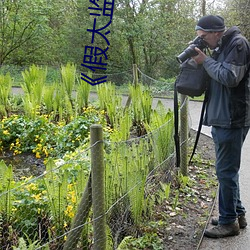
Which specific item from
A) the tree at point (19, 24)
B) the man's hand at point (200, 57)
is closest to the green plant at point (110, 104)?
the man's hand at point (200, 57)

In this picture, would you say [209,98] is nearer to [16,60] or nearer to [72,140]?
[72,140]

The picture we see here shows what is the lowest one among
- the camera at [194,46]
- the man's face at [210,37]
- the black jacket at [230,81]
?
the black jacket at [230,81]

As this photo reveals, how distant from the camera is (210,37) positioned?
2.94 metres

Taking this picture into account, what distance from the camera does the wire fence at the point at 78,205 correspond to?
2.40 metres

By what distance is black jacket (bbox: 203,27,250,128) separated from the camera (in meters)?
2.74

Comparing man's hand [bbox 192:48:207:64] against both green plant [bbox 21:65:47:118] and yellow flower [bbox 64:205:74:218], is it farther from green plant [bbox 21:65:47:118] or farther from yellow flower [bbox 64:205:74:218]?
green plant [bbox 21:65:47:118]

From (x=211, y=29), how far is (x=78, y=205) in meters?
1.63

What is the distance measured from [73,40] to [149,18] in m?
3.14

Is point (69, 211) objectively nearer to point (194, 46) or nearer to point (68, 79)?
point (194, 46)

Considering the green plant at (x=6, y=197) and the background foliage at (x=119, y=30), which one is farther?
the background foliage at (x=119, y=30)

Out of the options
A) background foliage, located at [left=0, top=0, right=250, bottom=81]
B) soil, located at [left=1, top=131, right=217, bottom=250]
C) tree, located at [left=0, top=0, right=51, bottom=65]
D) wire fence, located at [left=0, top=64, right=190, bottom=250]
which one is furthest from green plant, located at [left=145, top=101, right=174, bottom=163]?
tree, located at [left=0, top=0, right=51, bottom=65]

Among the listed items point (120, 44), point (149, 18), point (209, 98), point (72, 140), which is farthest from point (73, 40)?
point (209, 98)

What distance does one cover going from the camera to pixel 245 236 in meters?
3.25

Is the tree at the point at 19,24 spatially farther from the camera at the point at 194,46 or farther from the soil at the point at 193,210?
the camera at the point at 194,46
